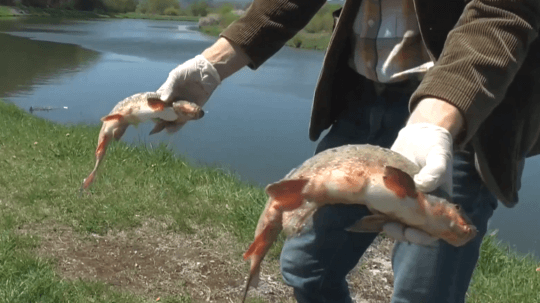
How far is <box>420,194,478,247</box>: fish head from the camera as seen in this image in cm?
126

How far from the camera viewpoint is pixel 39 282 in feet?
10.5

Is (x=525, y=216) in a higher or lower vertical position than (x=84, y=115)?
higher

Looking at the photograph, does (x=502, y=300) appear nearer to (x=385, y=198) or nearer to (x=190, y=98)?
(x=190, y=98)

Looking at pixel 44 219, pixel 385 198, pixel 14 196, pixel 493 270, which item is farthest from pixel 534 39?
pixel 14 196

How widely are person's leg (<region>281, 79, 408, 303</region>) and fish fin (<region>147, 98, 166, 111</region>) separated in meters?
0.51

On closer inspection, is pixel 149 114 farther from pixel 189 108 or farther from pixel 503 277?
pixel 503 277

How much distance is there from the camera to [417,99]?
59.2 inches

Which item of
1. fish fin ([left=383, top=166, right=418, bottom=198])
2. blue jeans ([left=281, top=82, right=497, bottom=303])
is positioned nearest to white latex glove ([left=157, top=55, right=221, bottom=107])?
blue jeans ([left=281, top=82, right=497, bottom=303])

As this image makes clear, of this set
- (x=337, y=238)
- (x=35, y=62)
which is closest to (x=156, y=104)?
(x=337, y=238)

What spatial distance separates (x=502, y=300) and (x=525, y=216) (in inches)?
85.0

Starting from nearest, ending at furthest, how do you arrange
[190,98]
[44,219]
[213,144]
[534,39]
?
[534,39] < [190,98] < [44,219] < [213,144]

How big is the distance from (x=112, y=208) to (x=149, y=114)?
7.68 ft

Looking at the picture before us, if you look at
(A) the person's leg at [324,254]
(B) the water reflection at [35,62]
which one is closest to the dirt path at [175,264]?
(A) the person's leg at [324,254]

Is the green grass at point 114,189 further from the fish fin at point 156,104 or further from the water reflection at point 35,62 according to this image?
the water reflection at point 35,62
